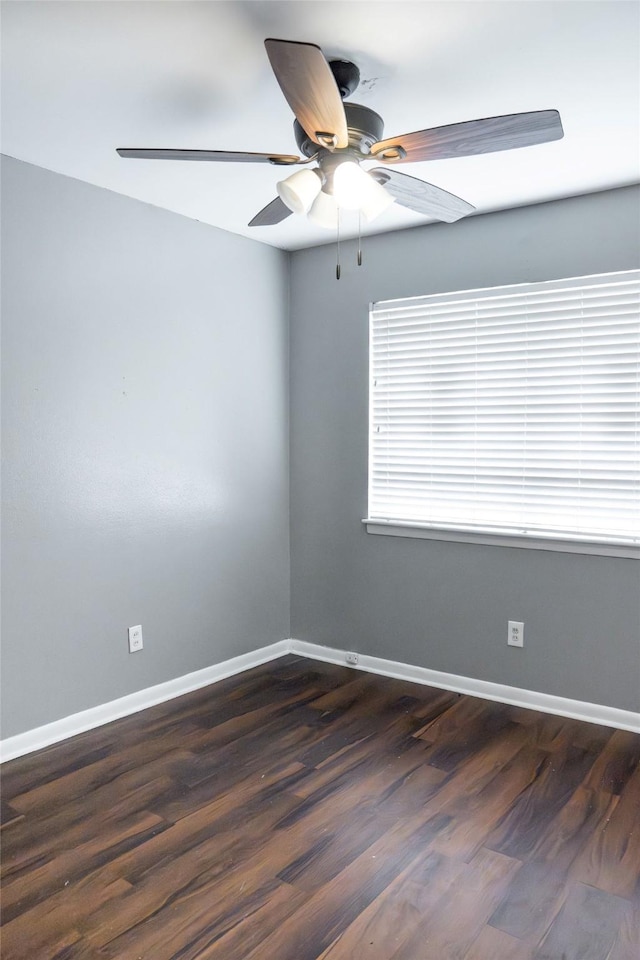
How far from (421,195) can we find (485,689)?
239 centimetres

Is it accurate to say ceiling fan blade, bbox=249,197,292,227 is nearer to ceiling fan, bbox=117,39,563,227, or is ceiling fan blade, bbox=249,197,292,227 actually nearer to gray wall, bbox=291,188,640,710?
ceiling fan, bbox=117,39,563,227

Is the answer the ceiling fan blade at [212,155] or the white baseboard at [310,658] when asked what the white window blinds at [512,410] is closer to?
the white baseboard at [310,658]

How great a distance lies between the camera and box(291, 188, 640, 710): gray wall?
3139 mm

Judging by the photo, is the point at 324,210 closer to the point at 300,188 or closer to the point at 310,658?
the point at 300,188

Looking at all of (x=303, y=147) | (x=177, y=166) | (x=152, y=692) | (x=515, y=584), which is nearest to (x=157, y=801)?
(x=152, y=692)

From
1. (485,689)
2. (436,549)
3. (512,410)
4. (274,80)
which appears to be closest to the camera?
(274,80)

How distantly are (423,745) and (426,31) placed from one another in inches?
102

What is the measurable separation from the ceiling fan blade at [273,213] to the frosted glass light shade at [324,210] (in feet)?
0.60

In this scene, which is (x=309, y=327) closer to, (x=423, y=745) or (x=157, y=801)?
(x=423, y=745)

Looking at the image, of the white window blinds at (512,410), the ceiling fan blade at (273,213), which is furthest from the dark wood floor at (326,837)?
the ceiling fan blade at (273,213)

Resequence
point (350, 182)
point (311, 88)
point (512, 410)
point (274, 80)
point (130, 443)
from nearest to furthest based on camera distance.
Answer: point (311, 88) → point (350, 182) → point (274, 80) → point (130, 443) → point (512, 410)

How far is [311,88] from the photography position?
5.22 ft

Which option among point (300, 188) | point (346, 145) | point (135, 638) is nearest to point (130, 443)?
point (135, 638)

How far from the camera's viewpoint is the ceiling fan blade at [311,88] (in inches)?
57.7
